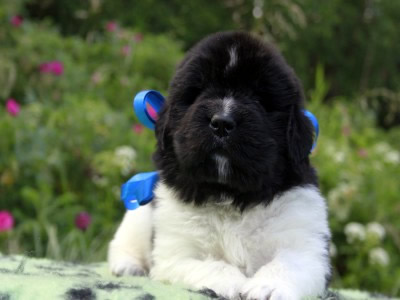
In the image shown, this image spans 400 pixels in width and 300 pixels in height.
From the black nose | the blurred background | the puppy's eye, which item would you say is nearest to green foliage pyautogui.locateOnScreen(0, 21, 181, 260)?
the blurred background

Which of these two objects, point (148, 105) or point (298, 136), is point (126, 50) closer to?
point (148, 105)

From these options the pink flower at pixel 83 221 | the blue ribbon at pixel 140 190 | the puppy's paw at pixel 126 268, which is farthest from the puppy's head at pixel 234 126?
the pink flower at pixel 83 221

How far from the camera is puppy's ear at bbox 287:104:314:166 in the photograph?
305 cm

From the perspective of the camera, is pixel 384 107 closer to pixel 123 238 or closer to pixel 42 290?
pixel 123 238

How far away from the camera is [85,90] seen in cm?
802

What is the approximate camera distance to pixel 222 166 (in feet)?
9.25

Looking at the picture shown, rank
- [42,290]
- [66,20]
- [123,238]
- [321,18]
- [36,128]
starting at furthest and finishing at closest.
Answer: [321,18], [66,20], [36,128], [123,238], [42,290]

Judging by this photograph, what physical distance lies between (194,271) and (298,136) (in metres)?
0.88

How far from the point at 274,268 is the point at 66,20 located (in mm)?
10889

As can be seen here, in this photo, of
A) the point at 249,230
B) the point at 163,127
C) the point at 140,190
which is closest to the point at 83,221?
the point at 140,190

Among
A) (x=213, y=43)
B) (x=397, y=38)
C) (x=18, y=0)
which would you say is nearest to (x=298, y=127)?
(x=213, y=43)

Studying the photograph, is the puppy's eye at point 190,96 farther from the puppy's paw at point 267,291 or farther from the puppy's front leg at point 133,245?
the puppy's paw at point 267,291

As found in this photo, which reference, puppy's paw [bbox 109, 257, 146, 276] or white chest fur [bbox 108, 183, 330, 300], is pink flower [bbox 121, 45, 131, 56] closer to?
puppy's paw [bbox 109, 257, 146, 276]

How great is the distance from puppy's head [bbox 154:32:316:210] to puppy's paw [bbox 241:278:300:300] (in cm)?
51
